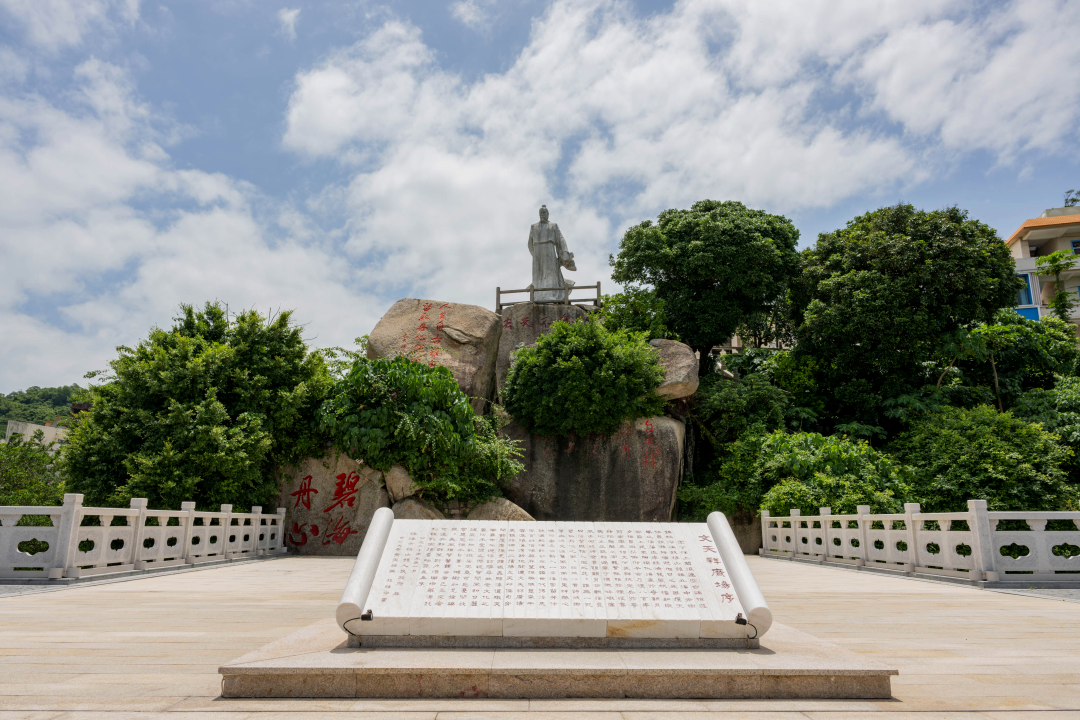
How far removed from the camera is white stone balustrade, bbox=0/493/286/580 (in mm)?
6371

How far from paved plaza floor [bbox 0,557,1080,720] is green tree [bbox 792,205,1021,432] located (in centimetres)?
938

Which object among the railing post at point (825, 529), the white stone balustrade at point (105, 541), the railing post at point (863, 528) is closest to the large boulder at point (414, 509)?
the white stone balustrade at point (105, 541)

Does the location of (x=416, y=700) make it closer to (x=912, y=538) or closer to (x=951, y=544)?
(x=951, y=544)

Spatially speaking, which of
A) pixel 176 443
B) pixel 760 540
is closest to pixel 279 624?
pixel 176 443

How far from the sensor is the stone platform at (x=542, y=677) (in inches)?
98.8

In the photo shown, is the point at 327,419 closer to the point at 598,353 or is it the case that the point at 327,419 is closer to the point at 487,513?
the point at 487,513

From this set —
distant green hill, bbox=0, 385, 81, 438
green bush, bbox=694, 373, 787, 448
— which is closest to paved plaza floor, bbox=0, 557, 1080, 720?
green bush, bbox=694, 373, 787, 448

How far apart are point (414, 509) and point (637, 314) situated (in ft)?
25.7

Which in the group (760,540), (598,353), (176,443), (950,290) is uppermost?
(950,290)

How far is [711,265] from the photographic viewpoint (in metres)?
16.3

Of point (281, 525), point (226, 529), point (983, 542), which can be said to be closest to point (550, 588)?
point (983, 542)

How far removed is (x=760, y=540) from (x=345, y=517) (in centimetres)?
881

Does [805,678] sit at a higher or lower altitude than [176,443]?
lower

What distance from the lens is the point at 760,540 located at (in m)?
14.0
